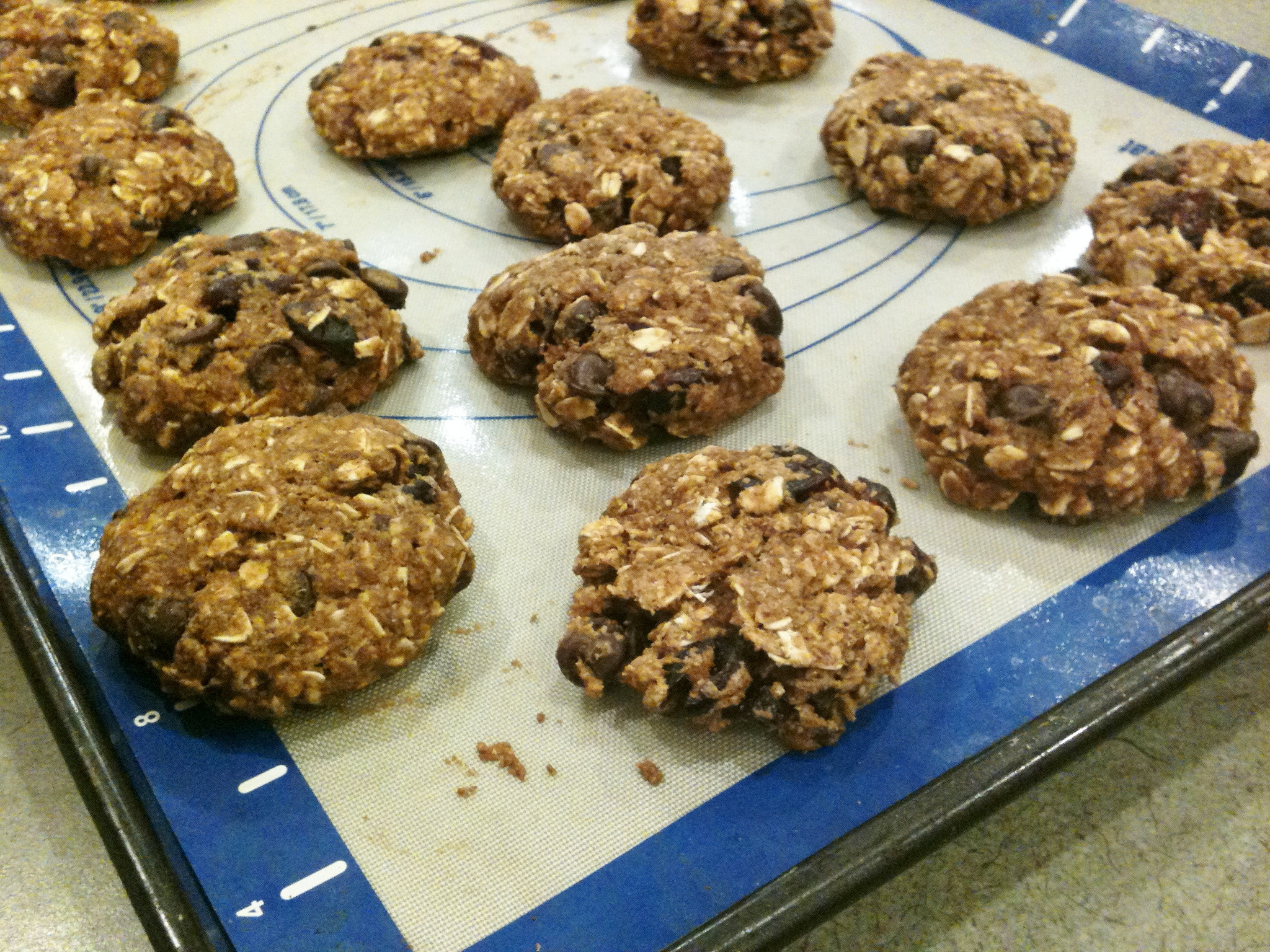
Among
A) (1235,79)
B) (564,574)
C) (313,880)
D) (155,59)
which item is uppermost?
(1235,79)

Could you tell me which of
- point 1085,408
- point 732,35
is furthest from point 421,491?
point 732,35

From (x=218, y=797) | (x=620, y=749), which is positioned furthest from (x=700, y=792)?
(x=218, y=797)

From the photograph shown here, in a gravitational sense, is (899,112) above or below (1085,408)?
above

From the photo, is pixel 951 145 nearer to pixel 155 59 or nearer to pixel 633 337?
pixel 633 337

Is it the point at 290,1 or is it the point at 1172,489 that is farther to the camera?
the point at 290,1

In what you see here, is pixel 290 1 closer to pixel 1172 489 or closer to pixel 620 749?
pixel 620 749

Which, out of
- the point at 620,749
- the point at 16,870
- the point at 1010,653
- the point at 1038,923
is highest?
the point at 1010,653
